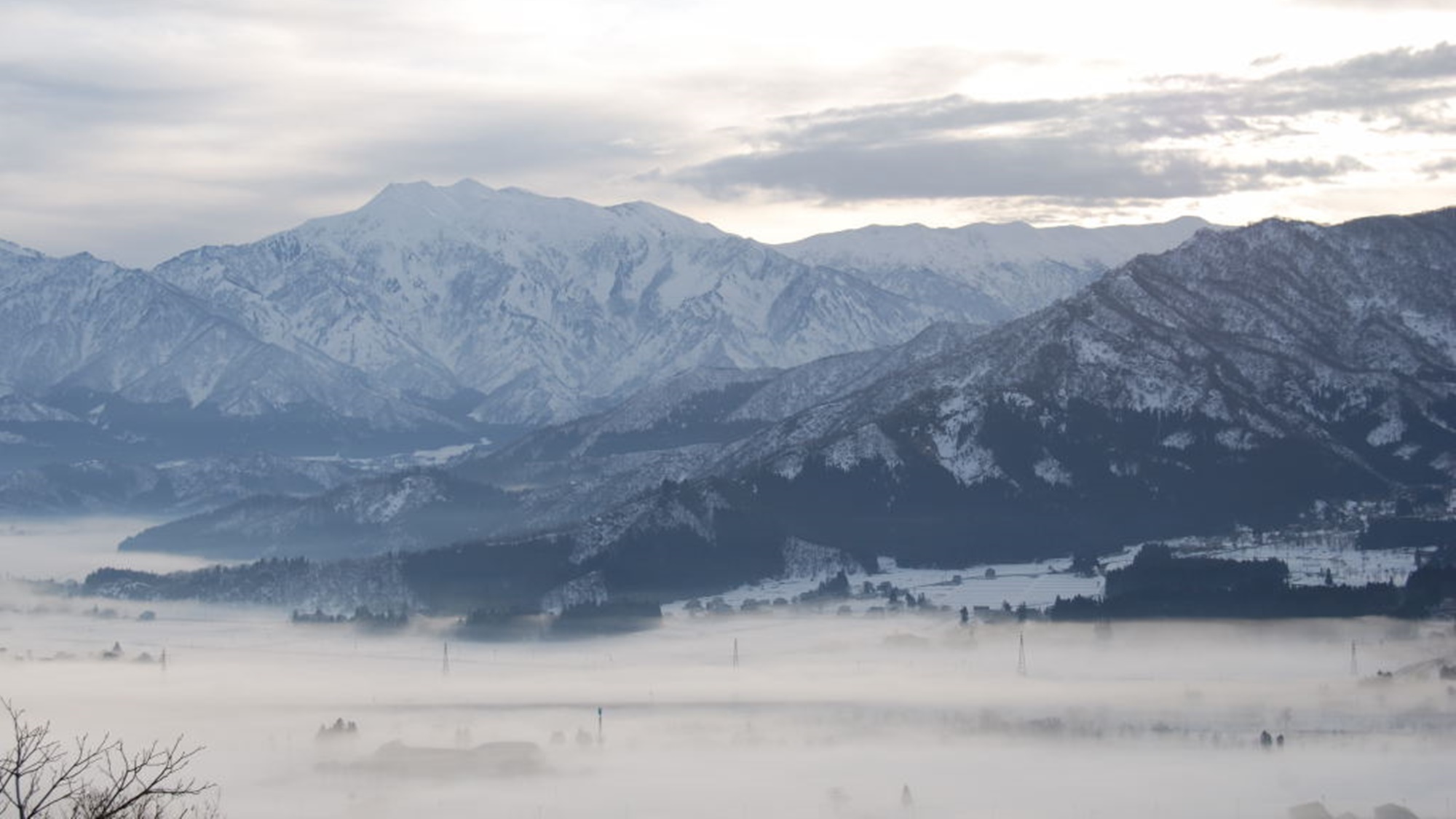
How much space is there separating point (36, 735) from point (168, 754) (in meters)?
6.08

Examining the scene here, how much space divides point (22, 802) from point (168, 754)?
1227 centimetres

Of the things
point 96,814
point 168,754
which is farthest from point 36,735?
point 96,814

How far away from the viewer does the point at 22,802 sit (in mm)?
78938

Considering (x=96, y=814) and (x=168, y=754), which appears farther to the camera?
(x=168, y=754)

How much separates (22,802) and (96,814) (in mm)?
2912

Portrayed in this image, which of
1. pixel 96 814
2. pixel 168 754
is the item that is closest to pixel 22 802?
pixel 96 814

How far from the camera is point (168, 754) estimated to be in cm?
9106

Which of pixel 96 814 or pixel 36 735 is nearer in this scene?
pixel 96 814

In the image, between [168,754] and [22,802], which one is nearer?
[22,802]

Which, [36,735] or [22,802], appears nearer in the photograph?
[22,802]

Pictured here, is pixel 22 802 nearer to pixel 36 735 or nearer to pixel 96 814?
Result: pixel 96 814

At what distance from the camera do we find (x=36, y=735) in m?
93.6

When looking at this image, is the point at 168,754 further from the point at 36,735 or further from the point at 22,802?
the point at 22,802
